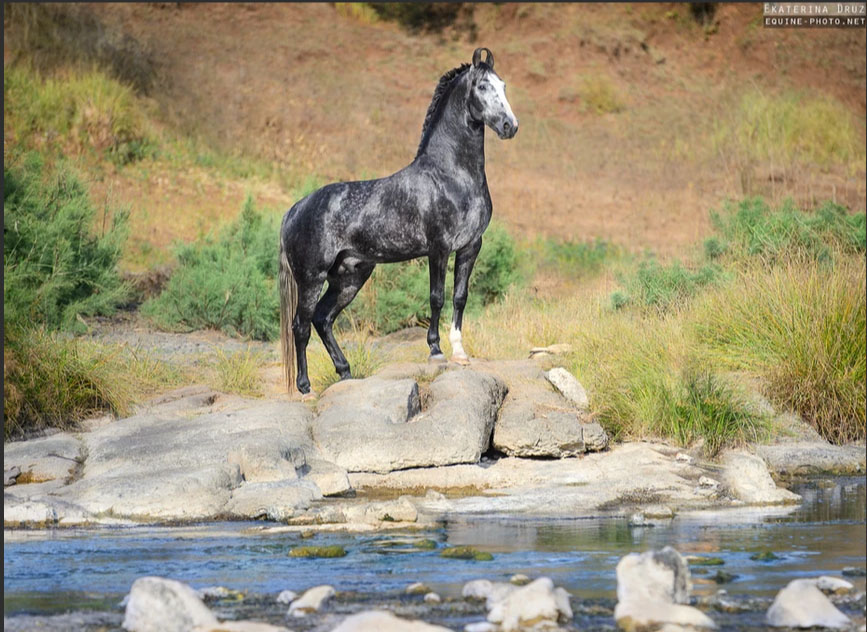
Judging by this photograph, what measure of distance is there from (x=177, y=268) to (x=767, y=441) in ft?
34.9

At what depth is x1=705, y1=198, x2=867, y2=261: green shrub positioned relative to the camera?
14.8 m

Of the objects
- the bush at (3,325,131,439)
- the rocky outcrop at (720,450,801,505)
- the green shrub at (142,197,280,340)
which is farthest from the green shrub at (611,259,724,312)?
the bush at (3,325,131,439)

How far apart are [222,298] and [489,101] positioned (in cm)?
716

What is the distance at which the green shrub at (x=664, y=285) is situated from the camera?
530 inches

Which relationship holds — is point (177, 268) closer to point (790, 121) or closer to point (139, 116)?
point (139, 116)

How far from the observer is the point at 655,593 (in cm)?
549

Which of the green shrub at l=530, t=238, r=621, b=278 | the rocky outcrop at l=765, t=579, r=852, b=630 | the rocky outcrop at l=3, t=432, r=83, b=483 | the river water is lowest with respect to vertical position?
the river water

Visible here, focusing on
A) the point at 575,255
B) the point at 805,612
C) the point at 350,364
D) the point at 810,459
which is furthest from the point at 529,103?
the point at 805,612

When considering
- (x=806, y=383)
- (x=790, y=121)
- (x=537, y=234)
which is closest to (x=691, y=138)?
(x=790, y=121)

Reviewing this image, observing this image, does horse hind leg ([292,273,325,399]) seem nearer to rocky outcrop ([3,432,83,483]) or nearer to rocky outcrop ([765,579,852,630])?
rocky outcrop ([3,432,83,483])

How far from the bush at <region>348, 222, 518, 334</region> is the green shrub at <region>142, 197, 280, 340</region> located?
1180 millimetres

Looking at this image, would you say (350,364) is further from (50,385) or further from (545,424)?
(50,385)

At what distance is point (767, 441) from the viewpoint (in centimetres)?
1009

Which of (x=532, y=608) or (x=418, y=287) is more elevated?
(x=418, y=287)
